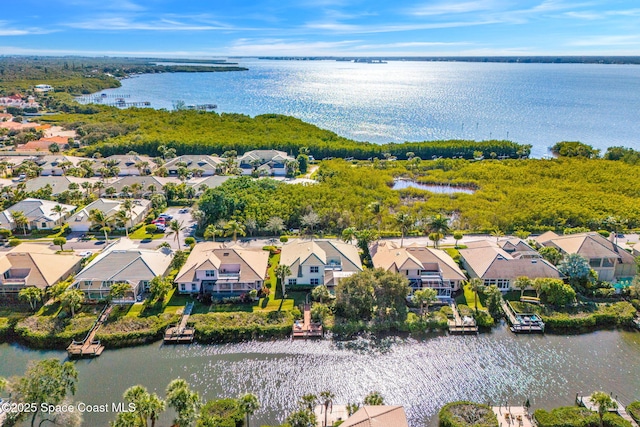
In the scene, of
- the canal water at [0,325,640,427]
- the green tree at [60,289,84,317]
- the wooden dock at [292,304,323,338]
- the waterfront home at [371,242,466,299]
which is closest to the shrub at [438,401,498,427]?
the canal water at [0,325,640,427]

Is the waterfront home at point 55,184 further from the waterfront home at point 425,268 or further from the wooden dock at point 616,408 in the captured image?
the wooden dock at point 616,408

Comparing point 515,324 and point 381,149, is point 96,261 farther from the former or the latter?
point 381,149

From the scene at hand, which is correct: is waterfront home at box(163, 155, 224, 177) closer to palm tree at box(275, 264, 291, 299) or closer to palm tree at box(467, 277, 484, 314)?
palm tree at box(275, 264, 291, 299)

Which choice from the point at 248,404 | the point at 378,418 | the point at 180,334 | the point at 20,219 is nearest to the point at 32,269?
the point at 20,219

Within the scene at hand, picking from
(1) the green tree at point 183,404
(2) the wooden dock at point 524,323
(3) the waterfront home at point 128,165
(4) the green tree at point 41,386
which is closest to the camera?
(1) the green tree at point 183,404

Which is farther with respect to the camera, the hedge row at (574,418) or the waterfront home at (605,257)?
the waterfront home at (605,257)

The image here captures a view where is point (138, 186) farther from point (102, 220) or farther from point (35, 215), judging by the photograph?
point (102, 220)

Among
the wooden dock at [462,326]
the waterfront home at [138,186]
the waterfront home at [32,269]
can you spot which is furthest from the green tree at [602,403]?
the waterfront home at [138,186]
